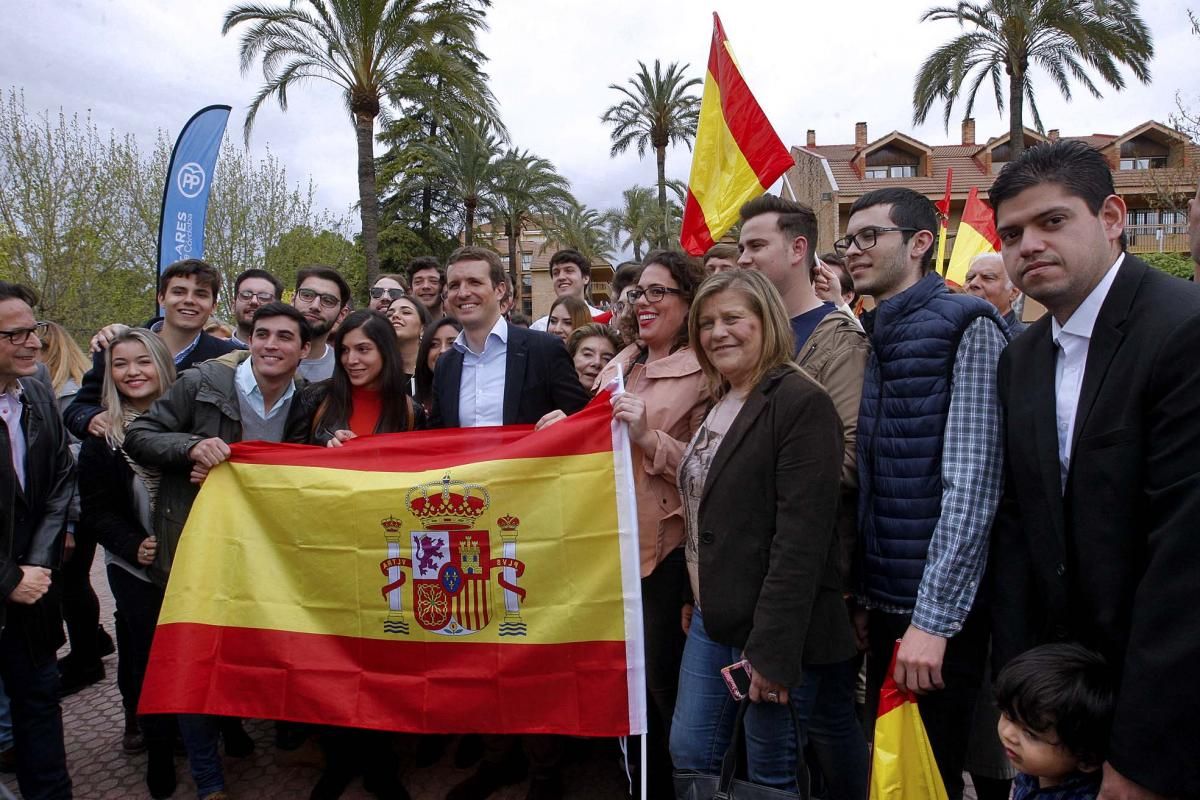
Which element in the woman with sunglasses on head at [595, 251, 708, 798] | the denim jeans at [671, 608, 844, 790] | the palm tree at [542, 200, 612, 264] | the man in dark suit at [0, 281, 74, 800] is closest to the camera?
the denim jeans at [671, 608, 844, 790]

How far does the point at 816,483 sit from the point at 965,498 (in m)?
0.47

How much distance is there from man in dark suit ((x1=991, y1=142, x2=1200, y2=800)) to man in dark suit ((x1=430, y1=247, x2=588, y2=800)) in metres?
2.29

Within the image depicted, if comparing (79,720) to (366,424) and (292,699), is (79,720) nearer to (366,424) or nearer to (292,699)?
Answer: (292,699)

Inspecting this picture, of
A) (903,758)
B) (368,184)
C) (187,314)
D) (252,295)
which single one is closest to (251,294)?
(252,295)

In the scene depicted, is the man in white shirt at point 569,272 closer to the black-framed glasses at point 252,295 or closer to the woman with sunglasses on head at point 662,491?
the black-framed glasses at point 252,295

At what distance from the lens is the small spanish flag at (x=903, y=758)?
→ 2.28m

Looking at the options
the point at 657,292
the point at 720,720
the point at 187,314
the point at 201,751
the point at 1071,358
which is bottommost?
the point at 201,751

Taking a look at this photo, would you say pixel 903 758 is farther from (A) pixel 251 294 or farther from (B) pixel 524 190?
(B) pixel 524 190

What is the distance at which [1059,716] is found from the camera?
6.19 ft

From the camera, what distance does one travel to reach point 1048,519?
1.96m

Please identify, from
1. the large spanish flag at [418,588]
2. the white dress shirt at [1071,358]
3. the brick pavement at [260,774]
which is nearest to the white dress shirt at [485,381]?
the large spanish flag at [418,588]

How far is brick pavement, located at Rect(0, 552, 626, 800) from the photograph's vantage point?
3.65 metres

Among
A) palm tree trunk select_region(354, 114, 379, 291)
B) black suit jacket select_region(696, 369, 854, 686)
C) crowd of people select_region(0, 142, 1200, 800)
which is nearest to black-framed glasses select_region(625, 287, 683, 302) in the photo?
crowd of people select_region(0, 142, 1200, 800)

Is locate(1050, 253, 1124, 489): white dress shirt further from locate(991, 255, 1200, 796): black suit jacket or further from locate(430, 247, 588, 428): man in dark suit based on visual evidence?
locate(430, 247, 588, 428): man in dark suit
